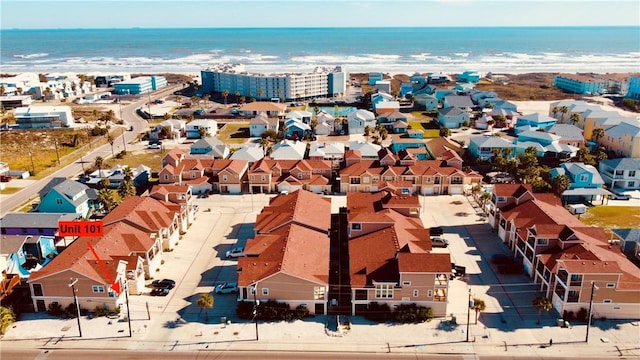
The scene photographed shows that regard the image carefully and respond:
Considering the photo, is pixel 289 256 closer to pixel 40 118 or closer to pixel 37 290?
pixel 37 290

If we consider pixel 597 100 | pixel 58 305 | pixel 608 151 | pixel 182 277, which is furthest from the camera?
pixel 597 100

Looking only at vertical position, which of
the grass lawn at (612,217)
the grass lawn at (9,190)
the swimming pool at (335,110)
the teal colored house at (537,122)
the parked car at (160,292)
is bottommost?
the parked car at (160,292)

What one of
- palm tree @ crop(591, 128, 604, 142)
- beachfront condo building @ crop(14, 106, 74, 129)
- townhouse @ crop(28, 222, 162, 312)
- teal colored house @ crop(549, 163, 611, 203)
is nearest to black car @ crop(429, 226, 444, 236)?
teal colored house @ crop(549, 163, 611, 203)

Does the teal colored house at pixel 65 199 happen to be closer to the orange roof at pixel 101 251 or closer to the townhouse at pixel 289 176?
the orange roof at pixel 101 251

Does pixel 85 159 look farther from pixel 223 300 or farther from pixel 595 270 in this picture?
pixel 595 270

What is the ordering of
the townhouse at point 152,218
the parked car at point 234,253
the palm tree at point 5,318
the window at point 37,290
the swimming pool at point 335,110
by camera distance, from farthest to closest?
the swimming pool at point 335,110 < the parked car at point 234,253 < the townhouse at point 152,218 < the window at point 37,290 < the palm tree at point 5,318

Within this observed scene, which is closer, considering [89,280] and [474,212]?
[89,280]

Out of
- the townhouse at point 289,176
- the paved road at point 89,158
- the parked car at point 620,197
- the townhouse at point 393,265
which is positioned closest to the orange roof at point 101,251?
the townhouse at point 393,265

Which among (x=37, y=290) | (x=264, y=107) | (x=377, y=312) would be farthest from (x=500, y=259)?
(x=264, y=107)

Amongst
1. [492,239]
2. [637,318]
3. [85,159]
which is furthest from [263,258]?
[85,159]
